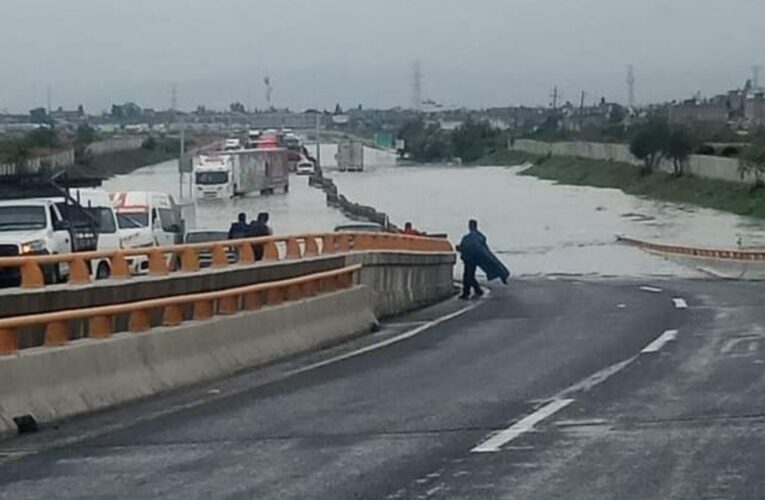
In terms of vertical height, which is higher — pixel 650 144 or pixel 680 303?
pixel 680 303

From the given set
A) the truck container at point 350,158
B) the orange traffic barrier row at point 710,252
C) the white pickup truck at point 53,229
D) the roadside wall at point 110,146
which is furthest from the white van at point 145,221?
the truck container at point 350,158

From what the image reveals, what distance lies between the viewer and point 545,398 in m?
14.4

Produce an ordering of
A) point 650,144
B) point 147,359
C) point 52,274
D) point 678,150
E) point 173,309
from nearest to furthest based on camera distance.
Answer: point 147,359 < point 173,309 < point 52,274 < point 678,150 < point 650,144

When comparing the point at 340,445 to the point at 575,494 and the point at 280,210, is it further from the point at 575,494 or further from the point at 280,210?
the point at 280,210

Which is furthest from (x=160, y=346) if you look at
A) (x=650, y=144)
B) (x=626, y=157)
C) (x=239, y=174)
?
(x=626, y=157)

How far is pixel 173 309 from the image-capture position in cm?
1652

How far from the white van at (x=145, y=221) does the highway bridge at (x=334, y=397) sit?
13.2 m

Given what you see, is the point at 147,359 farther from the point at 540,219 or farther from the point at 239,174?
the point at 540,219

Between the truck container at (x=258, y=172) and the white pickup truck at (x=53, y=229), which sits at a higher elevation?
A: the white pickup truck at (x=53, y=229)

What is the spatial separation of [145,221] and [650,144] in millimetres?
96543

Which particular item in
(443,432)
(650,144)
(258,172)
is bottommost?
(258,172)

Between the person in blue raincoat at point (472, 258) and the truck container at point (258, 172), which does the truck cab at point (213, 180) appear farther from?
the person in blue raincoat at point (472, 258)

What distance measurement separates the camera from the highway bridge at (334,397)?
1030cm

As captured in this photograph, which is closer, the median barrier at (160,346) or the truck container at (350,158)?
the median barrier at (160,346)
